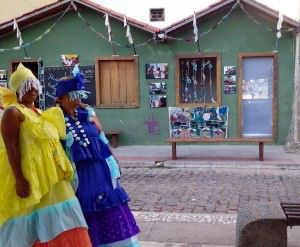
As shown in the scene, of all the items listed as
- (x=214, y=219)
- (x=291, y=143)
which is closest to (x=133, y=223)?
(x=214, y=219)

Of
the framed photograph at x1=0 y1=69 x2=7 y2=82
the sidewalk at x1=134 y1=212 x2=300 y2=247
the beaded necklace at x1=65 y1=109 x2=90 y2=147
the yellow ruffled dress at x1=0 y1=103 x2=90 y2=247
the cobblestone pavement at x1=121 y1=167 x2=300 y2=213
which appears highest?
the framed photograph at x1=0 y1=69 x2=7 y2=82

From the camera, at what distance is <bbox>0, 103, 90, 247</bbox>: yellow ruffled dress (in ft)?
11.1

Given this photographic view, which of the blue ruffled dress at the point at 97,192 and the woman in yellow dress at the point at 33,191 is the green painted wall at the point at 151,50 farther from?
the woman in yellow dress at the point at 33,191

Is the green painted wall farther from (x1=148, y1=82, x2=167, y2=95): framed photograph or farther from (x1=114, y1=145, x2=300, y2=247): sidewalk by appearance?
(x1=114, y1=145, x2=300, y2=247): sidewalk

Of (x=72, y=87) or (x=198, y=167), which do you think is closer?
(x=72, y=87)

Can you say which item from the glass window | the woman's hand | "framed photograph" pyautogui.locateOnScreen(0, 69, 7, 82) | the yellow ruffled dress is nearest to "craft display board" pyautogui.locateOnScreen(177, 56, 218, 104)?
the glass window

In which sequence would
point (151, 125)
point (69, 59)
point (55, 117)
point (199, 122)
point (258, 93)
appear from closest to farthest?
1. point (55, 117)
2. point (258, 93)
3. point (199, 122)
4. point (151, 125)
5. point (69, 59)

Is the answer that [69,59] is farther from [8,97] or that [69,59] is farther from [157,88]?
[8,97]

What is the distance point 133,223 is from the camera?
160 inches

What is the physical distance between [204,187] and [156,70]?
5972 mm

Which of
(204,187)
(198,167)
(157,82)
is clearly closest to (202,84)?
(157,82)

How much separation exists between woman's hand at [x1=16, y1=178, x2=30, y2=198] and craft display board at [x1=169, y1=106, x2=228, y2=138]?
10574mm

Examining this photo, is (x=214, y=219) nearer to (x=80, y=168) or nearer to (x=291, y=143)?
(x=80, y=168)

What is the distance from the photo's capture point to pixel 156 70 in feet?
45.4
